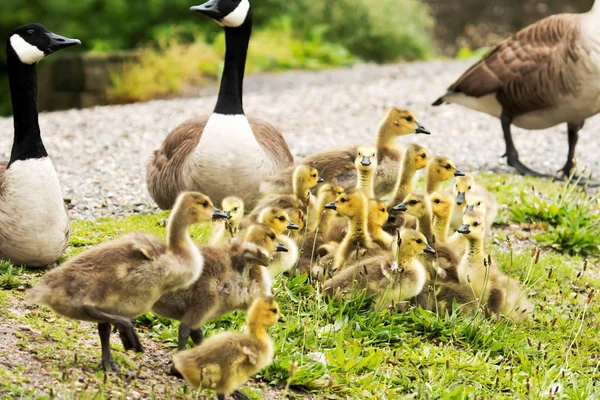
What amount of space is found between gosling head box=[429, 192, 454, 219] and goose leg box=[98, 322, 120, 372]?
2725 mm

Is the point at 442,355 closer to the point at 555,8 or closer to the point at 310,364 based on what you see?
the point at 310,364

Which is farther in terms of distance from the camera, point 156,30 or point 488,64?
point 156,30

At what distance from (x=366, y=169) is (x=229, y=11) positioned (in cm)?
191

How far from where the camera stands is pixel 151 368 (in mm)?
4820

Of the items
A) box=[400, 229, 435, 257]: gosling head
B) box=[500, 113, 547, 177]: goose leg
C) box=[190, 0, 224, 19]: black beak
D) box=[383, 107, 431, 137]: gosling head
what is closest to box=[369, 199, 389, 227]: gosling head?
box=[400, 229, 435, 257]: gosling head

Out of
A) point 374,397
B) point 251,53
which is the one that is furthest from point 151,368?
point 251,53


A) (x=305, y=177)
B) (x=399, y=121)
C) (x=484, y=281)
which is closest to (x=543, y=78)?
(x=399, y=121)

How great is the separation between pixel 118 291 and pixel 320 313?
1.63 meters

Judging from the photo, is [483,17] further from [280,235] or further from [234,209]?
[280,235]

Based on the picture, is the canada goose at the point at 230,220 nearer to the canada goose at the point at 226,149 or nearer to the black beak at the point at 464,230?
the canada goose at the point at 226,149

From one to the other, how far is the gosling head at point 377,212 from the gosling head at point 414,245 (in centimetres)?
52

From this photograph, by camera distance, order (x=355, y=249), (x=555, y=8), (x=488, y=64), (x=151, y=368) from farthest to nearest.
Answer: (x=555, y=8) < (x=488, y=64) < (x=355, y=249) < (x=151, y=368)

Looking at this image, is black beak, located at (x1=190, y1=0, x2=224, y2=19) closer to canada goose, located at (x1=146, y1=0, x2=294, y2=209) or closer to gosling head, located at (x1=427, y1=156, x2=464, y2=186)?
canada goose, located at (x1=146, y1=0, x2=294, y2=209)

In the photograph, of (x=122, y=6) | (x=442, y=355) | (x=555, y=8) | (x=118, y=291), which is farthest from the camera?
(x=555, y=8)
